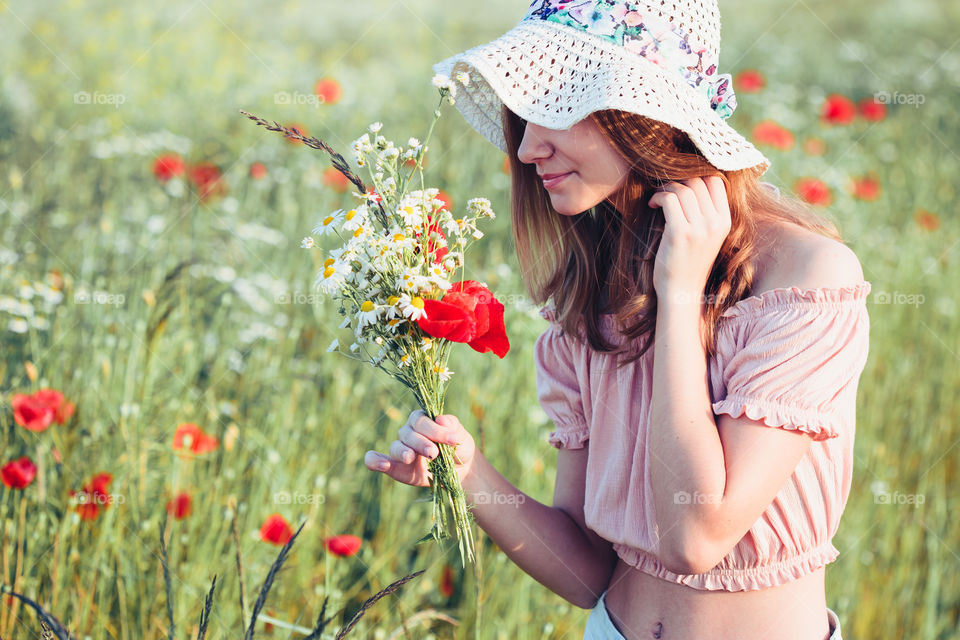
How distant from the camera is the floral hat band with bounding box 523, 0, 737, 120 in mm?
1416

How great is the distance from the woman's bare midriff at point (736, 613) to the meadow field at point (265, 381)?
0.30 meters

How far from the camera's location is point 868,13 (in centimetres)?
988

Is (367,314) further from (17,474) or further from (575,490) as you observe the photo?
(17,474)

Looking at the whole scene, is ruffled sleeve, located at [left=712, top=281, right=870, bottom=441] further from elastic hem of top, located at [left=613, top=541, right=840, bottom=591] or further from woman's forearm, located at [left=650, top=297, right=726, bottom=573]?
elastic hem of top, located at [left=613, top=541, right=840, bottom=591]

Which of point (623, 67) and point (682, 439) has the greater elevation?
point (623, 67)

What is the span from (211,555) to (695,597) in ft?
4.11

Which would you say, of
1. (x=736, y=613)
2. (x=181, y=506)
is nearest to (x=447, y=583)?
(x=181, y=506)

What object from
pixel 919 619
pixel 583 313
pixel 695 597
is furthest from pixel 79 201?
pixel 919 619

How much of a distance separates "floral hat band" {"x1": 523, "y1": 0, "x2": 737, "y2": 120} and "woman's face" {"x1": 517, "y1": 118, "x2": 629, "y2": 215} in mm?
155

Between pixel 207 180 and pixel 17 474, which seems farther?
pixel 207 180

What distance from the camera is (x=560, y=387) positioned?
1.66 metres

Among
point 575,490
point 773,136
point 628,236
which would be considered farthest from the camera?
point 773,136

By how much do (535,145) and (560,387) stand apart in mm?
477

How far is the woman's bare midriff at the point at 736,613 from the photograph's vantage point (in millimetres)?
1364
